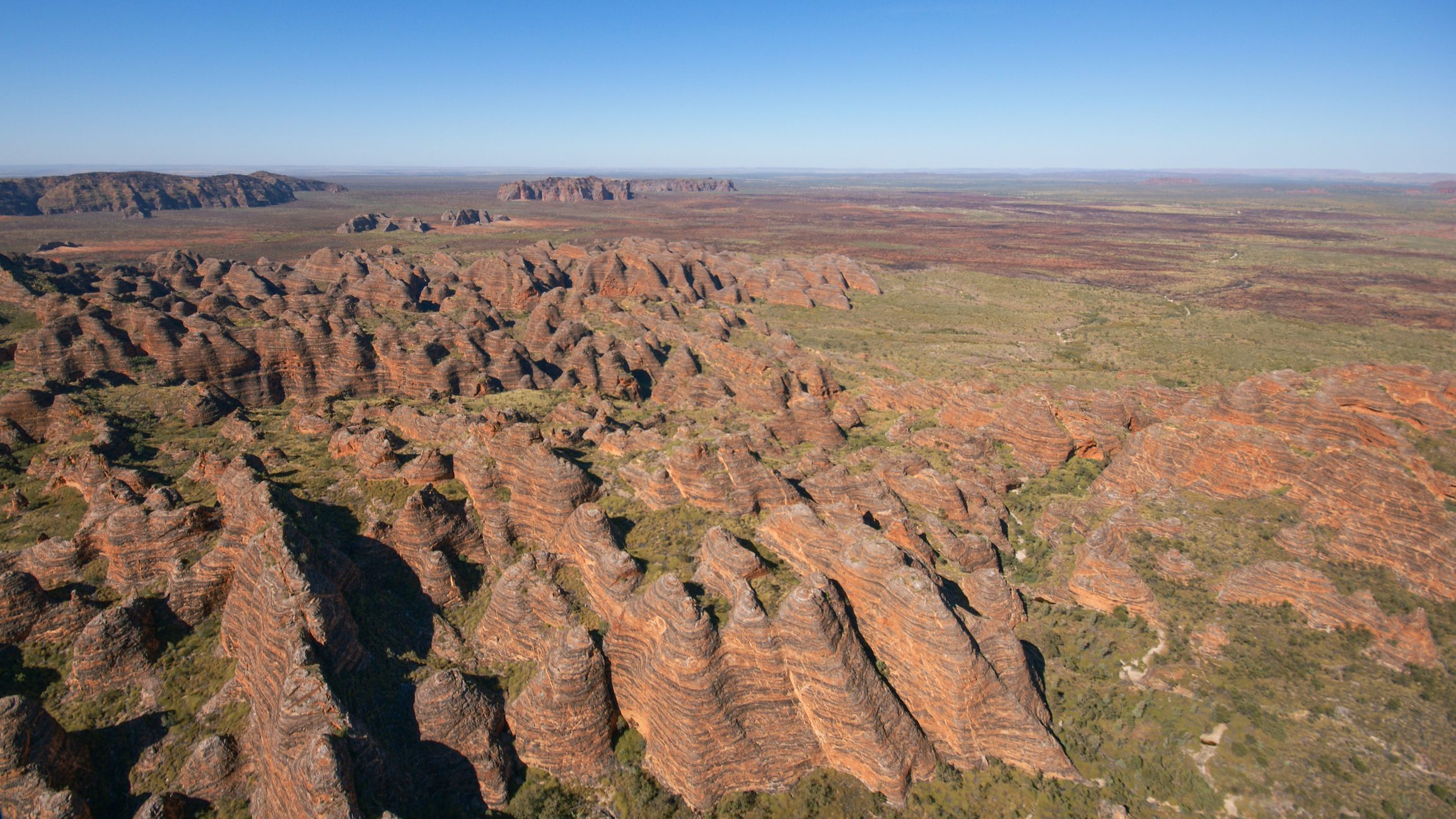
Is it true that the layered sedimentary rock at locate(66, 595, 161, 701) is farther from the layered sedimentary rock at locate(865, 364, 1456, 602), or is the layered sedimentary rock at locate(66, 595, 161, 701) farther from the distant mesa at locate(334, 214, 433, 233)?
the distant mesa at locate(334, 214, 433, 233)

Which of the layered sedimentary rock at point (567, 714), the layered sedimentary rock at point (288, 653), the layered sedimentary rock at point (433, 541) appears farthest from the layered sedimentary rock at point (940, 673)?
the layered sedimentary rock at point (433, 541)

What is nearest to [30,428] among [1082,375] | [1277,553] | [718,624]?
[718,624]

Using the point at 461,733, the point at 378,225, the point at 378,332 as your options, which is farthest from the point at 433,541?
the point at 378,225

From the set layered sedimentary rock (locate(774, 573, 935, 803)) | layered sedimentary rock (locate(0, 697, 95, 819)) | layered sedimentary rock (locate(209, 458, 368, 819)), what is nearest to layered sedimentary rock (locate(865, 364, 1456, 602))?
layered sedimentary rock (locate(774, 573, 935, 803))

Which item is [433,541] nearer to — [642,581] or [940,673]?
[642,581]

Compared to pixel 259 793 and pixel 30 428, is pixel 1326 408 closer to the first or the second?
pixel 259 793

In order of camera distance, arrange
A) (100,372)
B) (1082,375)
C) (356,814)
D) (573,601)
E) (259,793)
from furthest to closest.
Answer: (1082,375) → (100,372) → (573,601) → (259,793) → (356,814)
